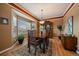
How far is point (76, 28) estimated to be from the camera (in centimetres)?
273

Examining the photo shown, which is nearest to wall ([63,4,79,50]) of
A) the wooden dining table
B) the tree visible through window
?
the tree visible through window

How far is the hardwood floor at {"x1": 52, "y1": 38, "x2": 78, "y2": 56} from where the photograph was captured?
262 cm

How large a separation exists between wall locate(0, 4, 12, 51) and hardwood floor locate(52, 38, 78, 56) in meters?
1.13

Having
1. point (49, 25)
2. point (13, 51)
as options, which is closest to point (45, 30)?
point (49, 25)

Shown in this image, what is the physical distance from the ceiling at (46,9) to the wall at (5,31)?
1.32 feet

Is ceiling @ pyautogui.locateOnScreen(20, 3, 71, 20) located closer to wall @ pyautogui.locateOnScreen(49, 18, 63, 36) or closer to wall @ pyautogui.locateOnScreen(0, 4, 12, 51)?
wall @ pyautogui.locateOnScreen(49, 18, 63, 36)

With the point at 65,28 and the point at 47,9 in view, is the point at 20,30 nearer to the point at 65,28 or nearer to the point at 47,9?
the point at 47,9

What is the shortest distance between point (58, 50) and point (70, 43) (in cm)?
42

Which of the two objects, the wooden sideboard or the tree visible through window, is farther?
the tree visible through window

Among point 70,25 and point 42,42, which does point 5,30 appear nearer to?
point 42,42

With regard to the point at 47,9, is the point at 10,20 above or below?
below

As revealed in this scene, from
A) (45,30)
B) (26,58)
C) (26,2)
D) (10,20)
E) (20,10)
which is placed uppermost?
(26,2)

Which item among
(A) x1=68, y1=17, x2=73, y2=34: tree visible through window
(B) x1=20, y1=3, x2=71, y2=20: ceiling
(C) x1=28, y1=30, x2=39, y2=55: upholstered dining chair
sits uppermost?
(B) x1=20, y1=3, x2=71, y2=20: ceiling

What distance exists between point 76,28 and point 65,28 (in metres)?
0.28
